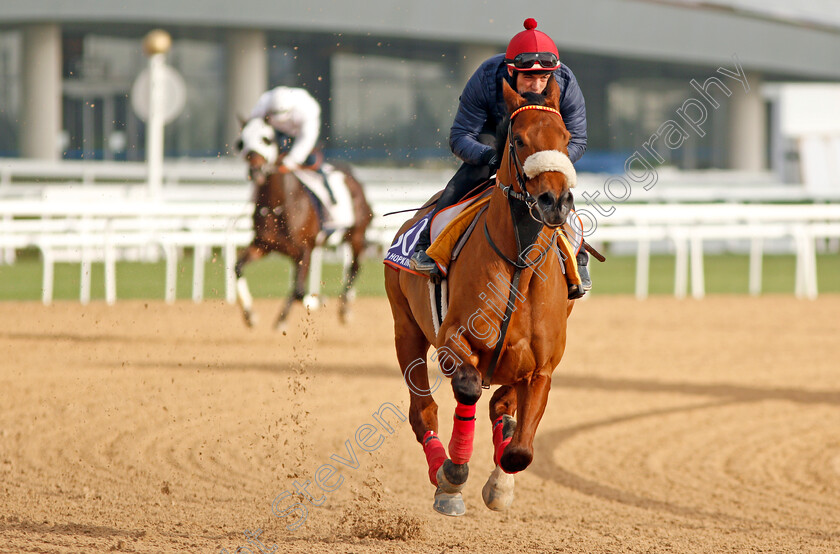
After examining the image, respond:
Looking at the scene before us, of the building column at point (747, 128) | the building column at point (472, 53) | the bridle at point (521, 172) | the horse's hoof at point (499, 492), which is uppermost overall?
the building column at point (472, 53)

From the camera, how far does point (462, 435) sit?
4.29 meters

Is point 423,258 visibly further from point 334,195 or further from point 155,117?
point 155,117

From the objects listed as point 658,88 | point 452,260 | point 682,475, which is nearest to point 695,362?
point 682,475

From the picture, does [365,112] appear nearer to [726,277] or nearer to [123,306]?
[726,277]

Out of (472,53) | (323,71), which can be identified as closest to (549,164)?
(323,71)

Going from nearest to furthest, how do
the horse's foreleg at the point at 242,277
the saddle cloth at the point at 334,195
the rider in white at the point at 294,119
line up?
the horse's foreleg at the point at 242,277 < the rider in white at the point at 294,119 < the saddle cloth at the point at 334,195

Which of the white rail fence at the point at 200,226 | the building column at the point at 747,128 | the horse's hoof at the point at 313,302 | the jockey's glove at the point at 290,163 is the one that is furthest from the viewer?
the building column at the point at 747,128

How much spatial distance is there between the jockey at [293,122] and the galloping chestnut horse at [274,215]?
154 mm

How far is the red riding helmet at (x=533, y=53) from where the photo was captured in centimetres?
404

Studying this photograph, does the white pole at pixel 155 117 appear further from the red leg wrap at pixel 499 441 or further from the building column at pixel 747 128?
the building column at pixel 747 128

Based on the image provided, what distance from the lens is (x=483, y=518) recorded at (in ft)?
16.3

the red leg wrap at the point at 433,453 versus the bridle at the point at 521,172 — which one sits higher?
the bridle at the point at 521,172

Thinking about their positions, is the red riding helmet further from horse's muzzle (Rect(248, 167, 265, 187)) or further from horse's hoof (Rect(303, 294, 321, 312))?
horse's muzzle (Rect(248, 167, 265, 187))

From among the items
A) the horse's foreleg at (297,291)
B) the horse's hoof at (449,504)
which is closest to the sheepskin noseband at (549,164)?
the horse's hoof at (449,504)
